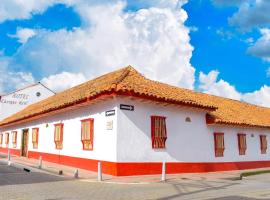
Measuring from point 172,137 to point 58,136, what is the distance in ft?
24.2

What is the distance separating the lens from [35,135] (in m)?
23.7

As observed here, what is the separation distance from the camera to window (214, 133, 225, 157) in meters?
18.6

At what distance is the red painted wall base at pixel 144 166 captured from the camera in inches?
547

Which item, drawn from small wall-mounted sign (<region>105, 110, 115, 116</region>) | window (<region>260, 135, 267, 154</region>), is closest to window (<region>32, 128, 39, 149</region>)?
small wall-mounted sign (<region>105, 110, 115, 116</region>)

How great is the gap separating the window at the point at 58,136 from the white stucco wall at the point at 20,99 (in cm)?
2021

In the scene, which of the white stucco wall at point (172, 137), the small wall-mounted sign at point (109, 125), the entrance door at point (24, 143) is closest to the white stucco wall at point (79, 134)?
the small wall-mounted sign at point (109, 125)

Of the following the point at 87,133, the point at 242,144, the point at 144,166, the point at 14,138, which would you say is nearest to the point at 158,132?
the point at 144,166

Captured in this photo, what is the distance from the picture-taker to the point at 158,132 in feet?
50.1

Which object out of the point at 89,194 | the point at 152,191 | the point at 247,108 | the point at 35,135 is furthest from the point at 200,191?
the point at 247,108

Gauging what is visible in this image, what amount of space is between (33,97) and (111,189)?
31642 mm

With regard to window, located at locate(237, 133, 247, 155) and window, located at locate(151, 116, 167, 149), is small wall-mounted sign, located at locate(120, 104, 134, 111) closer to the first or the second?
window, located at locate(151, 116, 167, 149)

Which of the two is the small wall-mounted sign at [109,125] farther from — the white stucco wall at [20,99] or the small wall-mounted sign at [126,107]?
the white stucco wall at [20,99]

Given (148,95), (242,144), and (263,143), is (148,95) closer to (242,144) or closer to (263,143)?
(242,144)

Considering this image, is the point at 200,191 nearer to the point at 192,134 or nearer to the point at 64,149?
the point at 192,134
